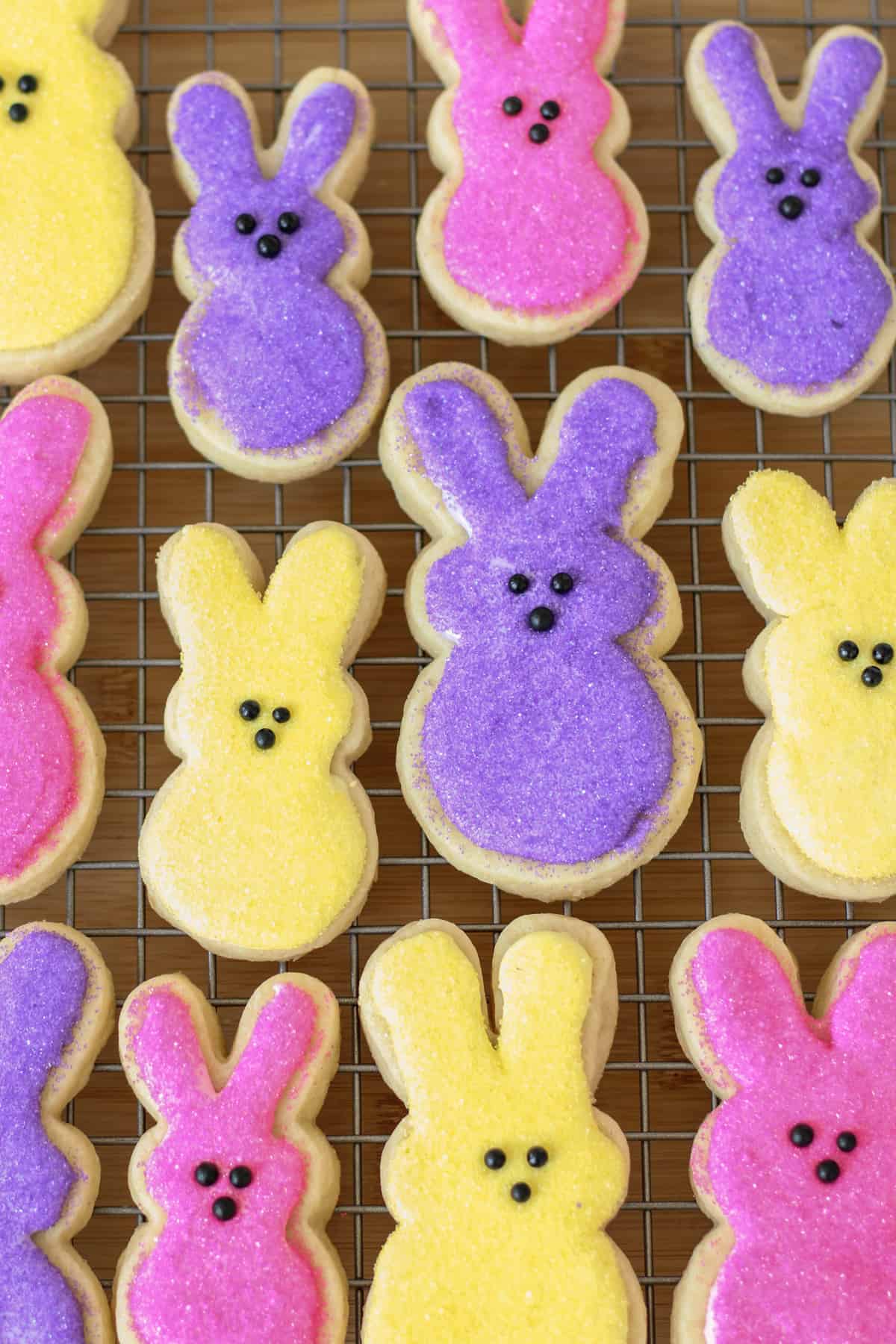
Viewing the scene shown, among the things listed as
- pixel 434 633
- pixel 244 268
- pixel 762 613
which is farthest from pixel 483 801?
pixel 244 268

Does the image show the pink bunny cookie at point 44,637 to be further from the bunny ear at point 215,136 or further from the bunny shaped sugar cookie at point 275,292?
the bunny ear at point 215,136

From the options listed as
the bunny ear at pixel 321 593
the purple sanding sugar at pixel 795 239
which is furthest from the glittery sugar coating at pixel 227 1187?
the purple sanding sugar at pixel 795 239

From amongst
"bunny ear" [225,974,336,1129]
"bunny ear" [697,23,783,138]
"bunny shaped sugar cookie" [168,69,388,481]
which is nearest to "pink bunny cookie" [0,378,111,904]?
"bunny shaped sugar cookie" [168,69,388,481]

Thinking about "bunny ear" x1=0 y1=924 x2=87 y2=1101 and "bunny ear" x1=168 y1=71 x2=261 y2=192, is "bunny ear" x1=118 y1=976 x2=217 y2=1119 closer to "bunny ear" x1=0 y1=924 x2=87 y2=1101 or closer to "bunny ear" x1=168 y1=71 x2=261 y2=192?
"bunny ear" x1=0 y1=924 x2=87 y2=1101

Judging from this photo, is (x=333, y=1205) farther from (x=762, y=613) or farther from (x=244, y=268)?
(x=244, y=268)

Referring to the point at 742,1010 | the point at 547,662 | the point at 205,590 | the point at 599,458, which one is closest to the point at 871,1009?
the point at 742,1010

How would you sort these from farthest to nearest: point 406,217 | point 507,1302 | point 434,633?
point 406,217 < point 434,633 < point 507,1302
